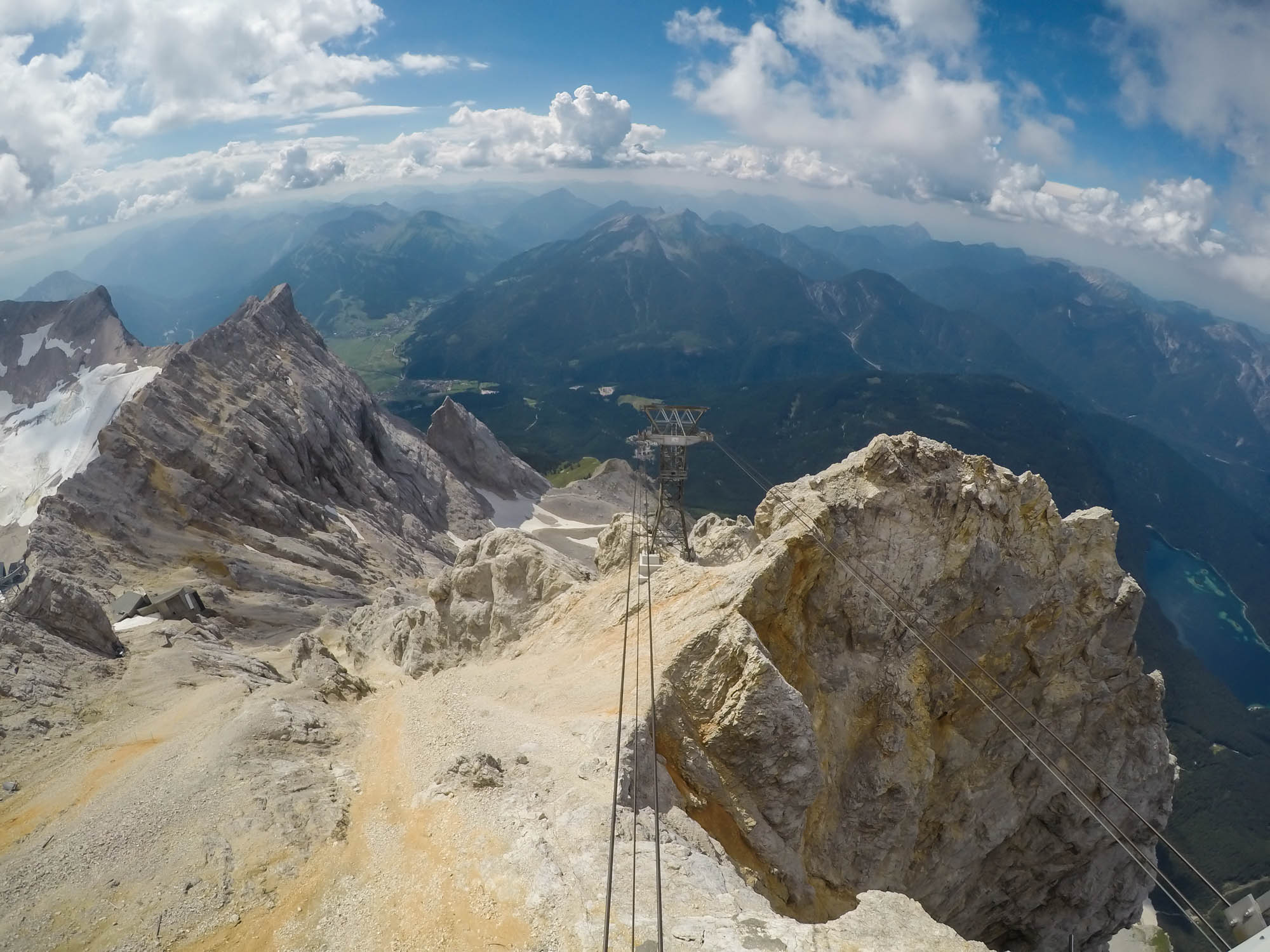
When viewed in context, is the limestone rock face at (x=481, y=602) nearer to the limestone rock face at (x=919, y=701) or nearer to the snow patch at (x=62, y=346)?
the limestone rock face at (x=919, y=701)

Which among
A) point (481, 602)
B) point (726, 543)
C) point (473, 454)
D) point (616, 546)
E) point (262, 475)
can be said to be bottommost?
point (473, 454)

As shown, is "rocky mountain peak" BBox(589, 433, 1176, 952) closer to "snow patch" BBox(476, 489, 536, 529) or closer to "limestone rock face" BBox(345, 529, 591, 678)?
"limestone rock face" BBox(345, 529, 591, 678)

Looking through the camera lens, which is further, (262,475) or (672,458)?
(262,475)

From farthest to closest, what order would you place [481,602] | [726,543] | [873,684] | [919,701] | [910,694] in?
[481,602] < [726,543] < [919,701] < [910,694] < [873,684]

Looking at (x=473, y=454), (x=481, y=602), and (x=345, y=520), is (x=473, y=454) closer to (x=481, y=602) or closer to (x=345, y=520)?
(x=345, y=520)

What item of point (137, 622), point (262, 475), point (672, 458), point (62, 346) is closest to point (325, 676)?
point (672, 458)

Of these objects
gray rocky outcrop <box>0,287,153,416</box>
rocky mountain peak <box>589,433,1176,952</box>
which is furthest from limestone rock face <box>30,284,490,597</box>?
rocky mountain peak <box>589,433,1176,952</box>
